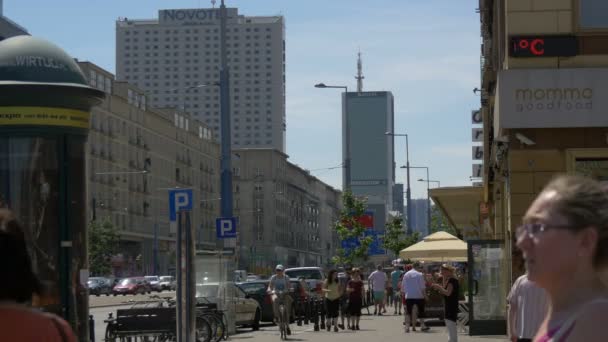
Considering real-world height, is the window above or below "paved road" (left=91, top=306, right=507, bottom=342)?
above

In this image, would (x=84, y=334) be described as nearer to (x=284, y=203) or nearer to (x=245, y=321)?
(x=245, y=321)

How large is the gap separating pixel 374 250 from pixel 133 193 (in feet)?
150

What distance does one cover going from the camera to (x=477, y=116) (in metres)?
52.0

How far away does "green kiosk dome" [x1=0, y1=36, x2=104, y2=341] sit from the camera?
13781 millimetres

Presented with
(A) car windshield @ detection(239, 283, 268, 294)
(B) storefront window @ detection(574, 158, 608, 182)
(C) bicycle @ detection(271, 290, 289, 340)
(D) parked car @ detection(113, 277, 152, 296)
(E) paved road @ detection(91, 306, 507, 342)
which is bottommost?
(D) parked car @ detection(113, 277, 152, 296)

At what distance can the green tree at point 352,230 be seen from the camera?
60.5 meters

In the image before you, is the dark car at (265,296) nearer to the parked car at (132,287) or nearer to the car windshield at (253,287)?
the car windshield at (253,287)

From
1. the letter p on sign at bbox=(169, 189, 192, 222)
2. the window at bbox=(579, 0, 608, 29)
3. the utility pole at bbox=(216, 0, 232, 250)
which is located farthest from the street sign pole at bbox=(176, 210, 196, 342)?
the utility pole at bbox=(216, 0, 232, 250)

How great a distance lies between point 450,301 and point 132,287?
201ft

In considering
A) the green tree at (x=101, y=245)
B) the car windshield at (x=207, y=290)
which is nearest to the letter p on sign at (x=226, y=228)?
the car windshield at (x=207, y=290)

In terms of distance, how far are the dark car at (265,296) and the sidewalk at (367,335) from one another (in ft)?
3.72

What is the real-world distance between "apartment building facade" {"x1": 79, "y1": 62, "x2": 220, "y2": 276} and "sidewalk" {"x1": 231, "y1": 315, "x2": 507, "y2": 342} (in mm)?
62064

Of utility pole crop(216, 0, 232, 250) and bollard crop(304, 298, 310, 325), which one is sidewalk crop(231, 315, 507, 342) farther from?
utility pole crop(216, 0, 232, 250)

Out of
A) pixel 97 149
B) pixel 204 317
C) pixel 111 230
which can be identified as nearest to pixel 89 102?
pixel 204 317
